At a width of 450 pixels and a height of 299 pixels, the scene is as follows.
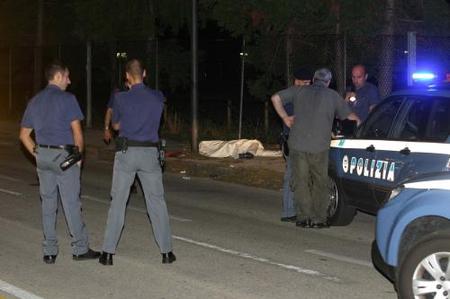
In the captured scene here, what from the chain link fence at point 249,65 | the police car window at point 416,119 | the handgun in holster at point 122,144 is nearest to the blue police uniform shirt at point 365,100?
the police car window at point 416,119

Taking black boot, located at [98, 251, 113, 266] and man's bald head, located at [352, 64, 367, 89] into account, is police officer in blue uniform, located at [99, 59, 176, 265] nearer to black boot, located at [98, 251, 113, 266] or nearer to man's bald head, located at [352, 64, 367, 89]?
black boot, located at [98, 251, 113, 266]

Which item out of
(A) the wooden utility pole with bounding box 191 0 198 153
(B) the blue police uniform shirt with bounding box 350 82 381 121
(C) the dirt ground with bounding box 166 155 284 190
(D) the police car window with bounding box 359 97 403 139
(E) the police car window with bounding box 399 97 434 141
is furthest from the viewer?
(A) the wooden utility pole with bounding box 191 0 198 153

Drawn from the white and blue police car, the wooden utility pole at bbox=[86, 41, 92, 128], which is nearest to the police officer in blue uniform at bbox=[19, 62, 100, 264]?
the white and blue police car

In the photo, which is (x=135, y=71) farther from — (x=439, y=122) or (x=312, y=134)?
(x=439, y=122)

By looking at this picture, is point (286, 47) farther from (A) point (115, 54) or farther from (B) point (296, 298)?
(B) point (296, 298)

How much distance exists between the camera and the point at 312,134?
8656 mm

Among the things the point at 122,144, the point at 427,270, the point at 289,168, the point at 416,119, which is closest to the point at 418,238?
the point at 427,270

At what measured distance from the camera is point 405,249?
5.23 meters

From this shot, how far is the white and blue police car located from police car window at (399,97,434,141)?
2.03 meters

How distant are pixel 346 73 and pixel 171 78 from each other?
10119 mm

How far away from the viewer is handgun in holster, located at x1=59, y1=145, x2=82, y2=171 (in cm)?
679

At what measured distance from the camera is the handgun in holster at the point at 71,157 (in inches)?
267

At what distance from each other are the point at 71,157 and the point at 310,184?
3245 mm

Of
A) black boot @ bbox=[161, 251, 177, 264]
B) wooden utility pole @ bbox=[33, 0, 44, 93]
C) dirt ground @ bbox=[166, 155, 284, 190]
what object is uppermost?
wooden utility pole @ bbox=[33, 0, 44, 93]
